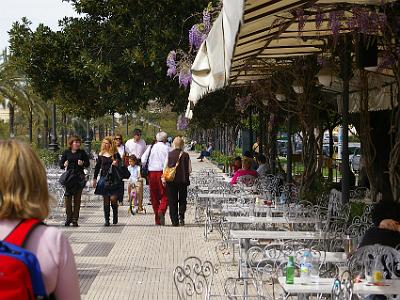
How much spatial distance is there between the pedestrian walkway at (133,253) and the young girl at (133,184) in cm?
48

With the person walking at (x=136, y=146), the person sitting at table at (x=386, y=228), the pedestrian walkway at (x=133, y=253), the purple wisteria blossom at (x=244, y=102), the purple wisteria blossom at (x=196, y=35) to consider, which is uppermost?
the purple wisteria blossom at (x=196, y=35)

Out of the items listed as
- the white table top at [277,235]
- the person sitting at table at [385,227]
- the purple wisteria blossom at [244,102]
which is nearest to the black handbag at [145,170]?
the purple wisteria blossom at [244,102]

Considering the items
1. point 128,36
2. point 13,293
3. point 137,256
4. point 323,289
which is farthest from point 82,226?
point 13,293

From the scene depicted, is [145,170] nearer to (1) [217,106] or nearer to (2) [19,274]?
(1) [217,106]

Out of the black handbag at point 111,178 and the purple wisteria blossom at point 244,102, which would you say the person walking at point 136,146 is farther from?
the black handbag at point 111,178

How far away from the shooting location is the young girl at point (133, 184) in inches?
707

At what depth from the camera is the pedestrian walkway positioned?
917 cm

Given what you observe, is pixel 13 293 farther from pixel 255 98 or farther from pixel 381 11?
pixel 255 98

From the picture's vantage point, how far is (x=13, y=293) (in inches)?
99.7

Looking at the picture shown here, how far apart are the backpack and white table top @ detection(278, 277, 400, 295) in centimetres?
348

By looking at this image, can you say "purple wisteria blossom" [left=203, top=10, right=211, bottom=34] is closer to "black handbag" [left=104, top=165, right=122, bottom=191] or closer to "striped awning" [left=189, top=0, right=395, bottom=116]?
"striped awning" [left=189, top=0, right=395, bottom=116]

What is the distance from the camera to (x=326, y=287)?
6000 millimetres

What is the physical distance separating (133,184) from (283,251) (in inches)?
404

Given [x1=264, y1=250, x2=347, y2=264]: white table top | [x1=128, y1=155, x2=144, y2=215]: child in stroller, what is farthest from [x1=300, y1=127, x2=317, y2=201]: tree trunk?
[x1=264, y1=250, x2=347, y2=264]: white table top
